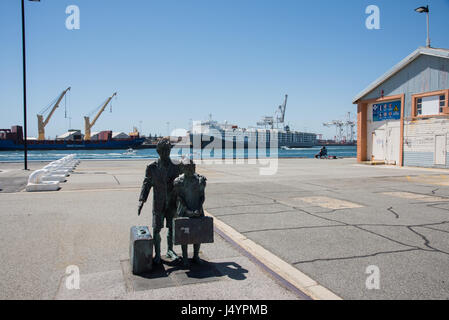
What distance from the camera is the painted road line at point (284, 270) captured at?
3.60m

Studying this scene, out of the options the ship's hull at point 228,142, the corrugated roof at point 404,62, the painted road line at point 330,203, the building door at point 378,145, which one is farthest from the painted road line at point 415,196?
the ship's hull at point 228,142

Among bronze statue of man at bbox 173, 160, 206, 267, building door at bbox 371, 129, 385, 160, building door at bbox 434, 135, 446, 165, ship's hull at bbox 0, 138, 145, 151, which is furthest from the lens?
ship's hull at bbox 0, 138, 145, 151

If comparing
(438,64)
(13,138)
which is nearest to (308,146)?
(13,138)

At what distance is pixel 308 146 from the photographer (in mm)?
177750

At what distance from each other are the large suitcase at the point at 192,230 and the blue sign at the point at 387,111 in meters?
22.0

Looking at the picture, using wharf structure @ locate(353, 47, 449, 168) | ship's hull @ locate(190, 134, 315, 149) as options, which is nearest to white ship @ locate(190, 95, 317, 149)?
ship's hull @ locate(190, 134, 315, 149)

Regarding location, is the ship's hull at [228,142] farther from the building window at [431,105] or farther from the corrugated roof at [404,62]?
the building window at [431,105]

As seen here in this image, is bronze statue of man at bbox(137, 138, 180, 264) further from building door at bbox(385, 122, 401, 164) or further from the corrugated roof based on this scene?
building door at bbox(385, 122, 401, 164)

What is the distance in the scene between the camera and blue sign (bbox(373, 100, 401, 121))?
22609 millimetres

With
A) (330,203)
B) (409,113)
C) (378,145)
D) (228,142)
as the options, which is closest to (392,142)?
(378,145)

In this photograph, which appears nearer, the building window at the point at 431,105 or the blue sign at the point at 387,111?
the building window at the point at 431,105

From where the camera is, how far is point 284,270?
14.1 ft

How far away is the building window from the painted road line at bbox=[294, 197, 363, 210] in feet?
45.4
